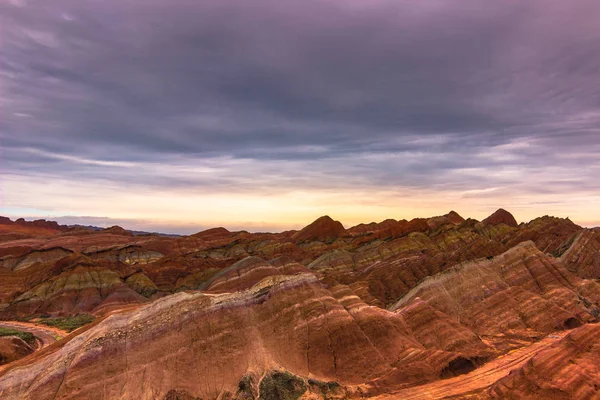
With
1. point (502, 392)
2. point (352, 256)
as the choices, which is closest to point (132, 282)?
point (352, 256)

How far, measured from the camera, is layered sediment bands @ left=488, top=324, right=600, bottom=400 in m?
31.1

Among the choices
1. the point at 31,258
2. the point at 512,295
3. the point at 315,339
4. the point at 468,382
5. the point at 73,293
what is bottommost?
the point at 73,293

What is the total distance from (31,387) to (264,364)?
21007 millimetres

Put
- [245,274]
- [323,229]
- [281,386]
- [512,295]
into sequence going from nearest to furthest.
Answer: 1. [281,386]
2. [512,295]
3. [245,274]
4. [323,229]

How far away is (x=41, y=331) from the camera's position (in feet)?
245

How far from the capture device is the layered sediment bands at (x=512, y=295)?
5447 cm

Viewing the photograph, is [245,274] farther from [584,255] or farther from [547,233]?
[547,233]

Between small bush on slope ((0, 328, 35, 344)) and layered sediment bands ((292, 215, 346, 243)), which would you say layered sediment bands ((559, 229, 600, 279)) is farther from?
small bush on slope ((0, 328, 35, 344))

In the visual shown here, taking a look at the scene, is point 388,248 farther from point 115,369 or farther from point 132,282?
point 115,369

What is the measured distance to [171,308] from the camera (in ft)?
138

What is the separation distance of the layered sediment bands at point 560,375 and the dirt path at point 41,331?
68439mm

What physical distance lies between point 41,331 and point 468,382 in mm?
77506

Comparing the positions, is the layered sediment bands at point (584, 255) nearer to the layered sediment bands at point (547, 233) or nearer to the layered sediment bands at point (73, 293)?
the layered sediment bands at point (547, 233)

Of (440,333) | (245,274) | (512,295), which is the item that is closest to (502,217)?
(512,295)
